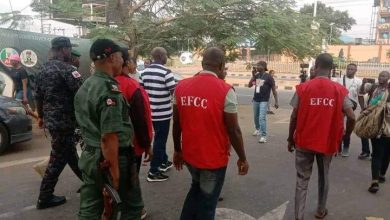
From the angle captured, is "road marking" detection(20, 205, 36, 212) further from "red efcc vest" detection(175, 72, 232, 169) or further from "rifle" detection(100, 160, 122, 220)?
"red efcc vest" detection(175, 72, 232, 169)

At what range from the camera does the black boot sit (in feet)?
14.0

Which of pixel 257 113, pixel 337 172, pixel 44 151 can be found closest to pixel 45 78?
pixel 44 151

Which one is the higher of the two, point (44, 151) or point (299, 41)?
point (299, 41)

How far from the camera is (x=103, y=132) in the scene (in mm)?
2588

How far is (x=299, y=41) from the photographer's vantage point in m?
12.8

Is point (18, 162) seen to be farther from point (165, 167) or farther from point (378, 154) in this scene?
point (378, 154)

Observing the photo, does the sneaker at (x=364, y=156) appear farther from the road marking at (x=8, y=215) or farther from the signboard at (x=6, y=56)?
the signboard at (x=6, y=56)

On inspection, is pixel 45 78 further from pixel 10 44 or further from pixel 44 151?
pixel 10 44

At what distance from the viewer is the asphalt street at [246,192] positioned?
4262 millimetres

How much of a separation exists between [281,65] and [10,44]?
24.6 meters

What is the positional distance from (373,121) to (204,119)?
2963mm

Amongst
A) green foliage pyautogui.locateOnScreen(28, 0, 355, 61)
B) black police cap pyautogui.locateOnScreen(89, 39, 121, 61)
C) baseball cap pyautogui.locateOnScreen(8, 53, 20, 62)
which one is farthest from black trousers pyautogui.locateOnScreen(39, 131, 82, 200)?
green foliage pyautogui.locateOnScreen(28, 0, 355, 61)

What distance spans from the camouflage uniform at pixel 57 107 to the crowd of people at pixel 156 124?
10mm

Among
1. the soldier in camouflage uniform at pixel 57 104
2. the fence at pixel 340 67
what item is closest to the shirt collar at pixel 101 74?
the soldier in camouflage uniform at pixel 57 104
